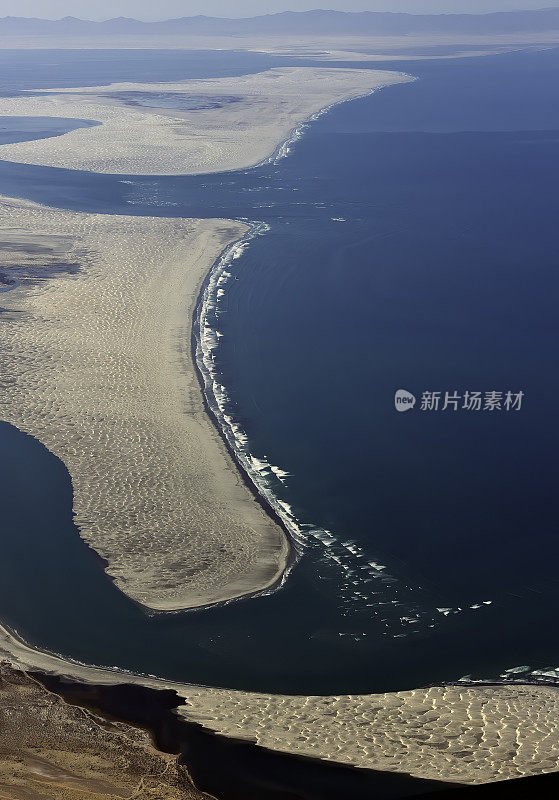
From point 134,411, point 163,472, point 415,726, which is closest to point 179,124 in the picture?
point 134,411

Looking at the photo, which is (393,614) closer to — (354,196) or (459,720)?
(459,720)

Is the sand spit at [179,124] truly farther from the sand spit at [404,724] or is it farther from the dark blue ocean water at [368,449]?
the sand spit at [404,724]

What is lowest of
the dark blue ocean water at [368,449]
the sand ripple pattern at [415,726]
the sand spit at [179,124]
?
the sand ripple pattern at [415,726]

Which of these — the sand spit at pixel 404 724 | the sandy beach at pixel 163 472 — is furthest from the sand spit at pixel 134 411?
the sand spit at pixel 404 724

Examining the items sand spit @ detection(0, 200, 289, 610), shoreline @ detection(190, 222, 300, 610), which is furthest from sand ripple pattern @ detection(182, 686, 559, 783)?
sand spit @ detection(0, 200, 289, 610)

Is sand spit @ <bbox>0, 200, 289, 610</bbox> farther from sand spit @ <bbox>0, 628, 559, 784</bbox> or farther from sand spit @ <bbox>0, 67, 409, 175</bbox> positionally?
sand spit @ <bbox>0, 67, 409, 175</bbox>

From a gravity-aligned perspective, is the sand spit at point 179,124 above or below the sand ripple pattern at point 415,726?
above

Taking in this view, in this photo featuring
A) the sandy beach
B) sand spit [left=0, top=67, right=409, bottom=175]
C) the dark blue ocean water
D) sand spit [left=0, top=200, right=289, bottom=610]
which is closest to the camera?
the sandy beach
